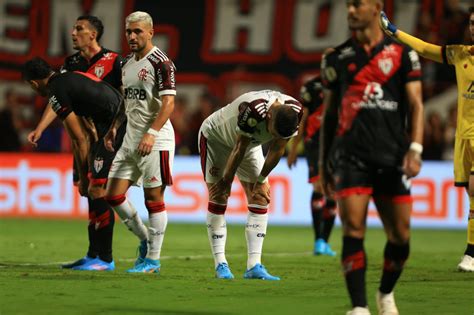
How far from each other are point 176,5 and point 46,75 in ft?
49.4

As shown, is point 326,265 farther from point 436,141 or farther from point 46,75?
point 436,141

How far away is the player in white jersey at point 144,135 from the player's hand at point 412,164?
3.49m

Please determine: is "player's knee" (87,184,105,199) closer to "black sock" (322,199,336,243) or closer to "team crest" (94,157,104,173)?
"team crest" (94,157,104,173)

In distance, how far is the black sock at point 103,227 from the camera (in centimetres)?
1058

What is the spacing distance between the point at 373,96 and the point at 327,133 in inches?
17.0

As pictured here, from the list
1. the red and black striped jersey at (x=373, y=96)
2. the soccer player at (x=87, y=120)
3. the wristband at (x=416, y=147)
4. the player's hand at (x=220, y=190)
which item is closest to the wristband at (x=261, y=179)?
the player's hand at (x=220, y=190)

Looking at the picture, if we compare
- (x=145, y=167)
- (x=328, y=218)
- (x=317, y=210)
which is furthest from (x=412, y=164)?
(x=317, y=210)

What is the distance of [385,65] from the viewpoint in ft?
22.6

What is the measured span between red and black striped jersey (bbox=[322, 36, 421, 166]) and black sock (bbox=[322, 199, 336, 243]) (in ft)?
21.8

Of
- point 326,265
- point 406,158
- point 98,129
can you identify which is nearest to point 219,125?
point 98,129

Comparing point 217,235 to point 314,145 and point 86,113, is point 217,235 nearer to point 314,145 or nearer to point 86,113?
point 86,113

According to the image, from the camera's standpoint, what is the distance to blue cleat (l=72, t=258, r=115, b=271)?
1040cm

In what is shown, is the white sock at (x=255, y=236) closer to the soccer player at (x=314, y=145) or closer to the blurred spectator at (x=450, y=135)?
the soccer player at (x=314, y=145)

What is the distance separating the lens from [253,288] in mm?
8859
